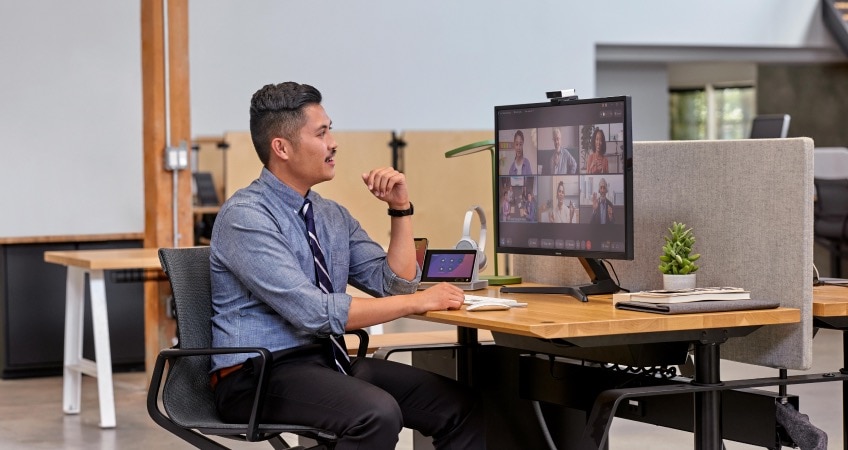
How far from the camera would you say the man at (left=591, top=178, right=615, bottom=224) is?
2990 millimetres

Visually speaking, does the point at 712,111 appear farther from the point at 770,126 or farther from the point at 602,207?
the point at 602,207

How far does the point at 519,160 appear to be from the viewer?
10.8ft

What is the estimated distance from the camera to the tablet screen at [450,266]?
11.0 ft

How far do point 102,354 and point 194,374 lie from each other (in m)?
2.50

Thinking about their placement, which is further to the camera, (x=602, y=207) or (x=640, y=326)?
(x=602, y=207)

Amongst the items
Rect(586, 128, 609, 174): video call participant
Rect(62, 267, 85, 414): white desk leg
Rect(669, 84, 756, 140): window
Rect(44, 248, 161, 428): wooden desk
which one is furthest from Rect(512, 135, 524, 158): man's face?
Rect(669, 84, 756, 140): window

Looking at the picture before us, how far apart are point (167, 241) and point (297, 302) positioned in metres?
3.83

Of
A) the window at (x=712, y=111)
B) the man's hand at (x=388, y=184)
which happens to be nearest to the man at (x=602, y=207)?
the man's hand at (x=388, y=184)

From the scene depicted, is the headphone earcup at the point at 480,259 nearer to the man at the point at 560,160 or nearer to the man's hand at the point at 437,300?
the man at the point at 560,160

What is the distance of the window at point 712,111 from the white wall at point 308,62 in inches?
201

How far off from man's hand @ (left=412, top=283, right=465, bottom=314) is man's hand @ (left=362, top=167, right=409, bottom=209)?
35cm

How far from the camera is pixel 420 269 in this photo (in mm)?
3420

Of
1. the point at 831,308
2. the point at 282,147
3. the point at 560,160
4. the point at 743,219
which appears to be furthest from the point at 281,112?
the point at 831,308

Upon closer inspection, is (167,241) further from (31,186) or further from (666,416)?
(666,416)
